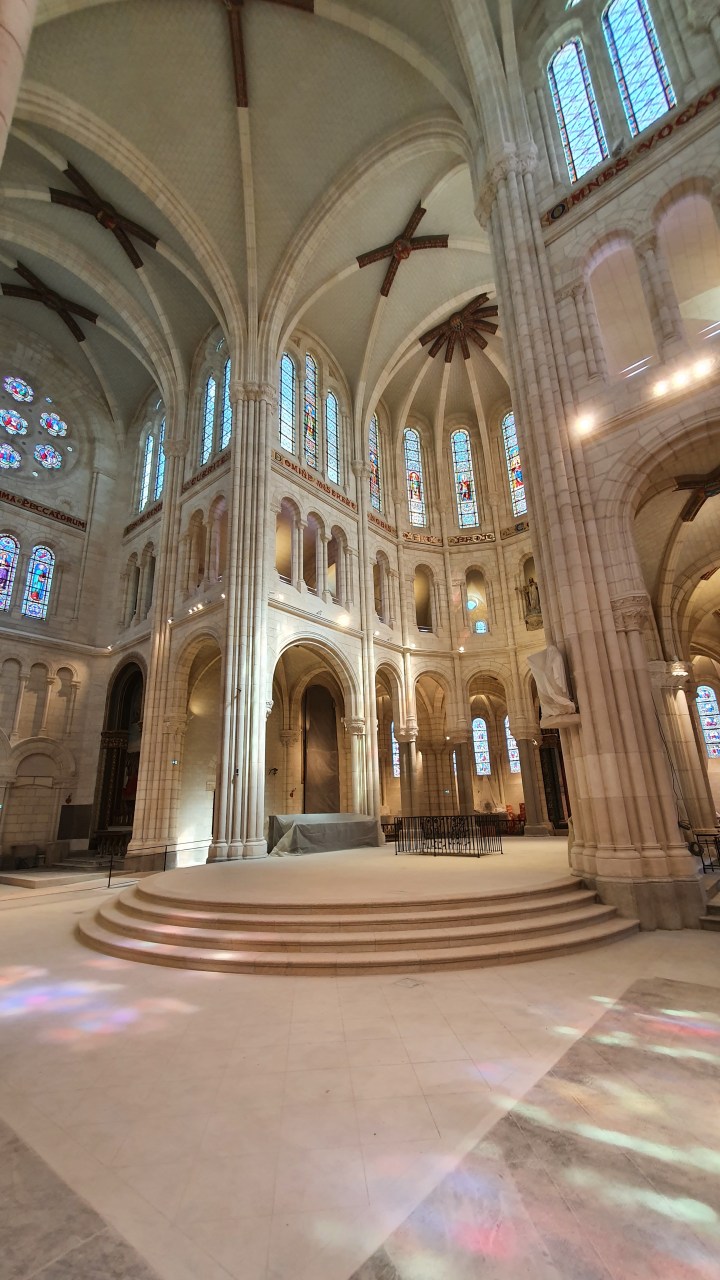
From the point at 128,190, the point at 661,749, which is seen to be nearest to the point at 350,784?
the point at 661,749

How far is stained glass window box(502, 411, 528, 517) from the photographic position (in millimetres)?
23052

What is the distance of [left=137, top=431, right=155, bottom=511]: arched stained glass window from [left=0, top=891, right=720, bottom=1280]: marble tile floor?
2056 centimetres

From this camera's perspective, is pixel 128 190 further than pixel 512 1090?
Yes

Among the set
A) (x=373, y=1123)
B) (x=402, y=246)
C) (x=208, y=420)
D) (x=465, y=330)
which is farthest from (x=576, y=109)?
(x=373, y=1123)

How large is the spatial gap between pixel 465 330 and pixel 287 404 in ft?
27.4

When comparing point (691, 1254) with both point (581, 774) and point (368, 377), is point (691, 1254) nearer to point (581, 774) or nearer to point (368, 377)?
point (581, 774)

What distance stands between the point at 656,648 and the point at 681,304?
662 centimetres

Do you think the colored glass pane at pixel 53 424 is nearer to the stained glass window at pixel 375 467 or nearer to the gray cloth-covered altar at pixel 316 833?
the stained glass window at pixel 375 467

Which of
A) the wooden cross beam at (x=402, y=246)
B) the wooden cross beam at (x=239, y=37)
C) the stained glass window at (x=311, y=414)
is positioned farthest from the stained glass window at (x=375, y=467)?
the wooden cross beam at (x=239, y=37)

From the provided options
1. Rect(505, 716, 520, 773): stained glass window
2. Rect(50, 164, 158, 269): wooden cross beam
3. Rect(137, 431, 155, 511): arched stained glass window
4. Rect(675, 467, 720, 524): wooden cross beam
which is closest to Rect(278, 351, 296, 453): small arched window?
Rect(50, 164, 158, 269): wooden cross beam

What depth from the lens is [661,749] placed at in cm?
766

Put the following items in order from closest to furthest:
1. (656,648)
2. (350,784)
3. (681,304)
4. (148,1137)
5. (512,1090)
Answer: (148,1137) < (512,1090) < (681,304) < (656,648) < (350,784)

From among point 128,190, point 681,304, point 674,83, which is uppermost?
point 128,190

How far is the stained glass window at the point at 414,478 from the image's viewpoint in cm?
2392
